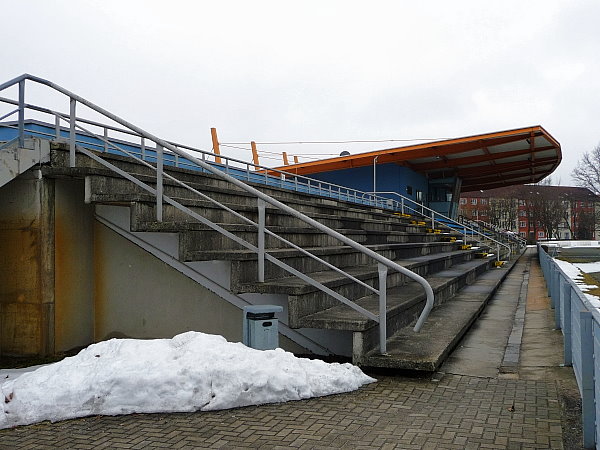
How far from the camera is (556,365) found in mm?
6031

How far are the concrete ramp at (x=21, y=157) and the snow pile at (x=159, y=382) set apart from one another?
268cm

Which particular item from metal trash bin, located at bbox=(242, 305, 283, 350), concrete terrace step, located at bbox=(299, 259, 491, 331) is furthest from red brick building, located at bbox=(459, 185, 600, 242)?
metal trash bin, located at bbox=(242, 305, 283, 350)

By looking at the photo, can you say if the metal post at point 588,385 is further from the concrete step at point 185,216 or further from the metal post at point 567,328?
the concrete step at point 185,216

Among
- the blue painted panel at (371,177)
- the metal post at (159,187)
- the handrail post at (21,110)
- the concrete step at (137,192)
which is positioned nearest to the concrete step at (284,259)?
the metal post at (159,187)

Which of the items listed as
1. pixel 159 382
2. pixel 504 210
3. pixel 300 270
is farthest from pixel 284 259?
pixel 504 210

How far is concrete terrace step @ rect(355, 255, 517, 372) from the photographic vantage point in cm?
541

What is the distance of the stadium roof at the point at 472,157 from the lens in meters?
30.1

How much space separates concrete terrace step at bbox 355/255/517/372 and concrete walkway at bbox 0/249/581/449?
0.17 m

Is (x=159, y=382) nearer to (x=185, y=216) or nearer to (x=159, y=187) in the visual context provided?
(x=159, y=187)

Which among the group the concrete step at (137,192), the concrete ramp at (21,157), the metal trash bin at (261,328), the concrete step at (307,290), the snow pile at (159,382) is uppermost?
the concrete ramp at (21,157)

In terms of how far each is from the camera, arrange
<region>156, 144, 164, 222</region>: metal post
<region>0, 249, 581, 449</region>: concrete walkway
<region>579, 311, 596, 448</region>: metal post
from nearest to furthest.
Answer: <region>579, 311, 596, 448</region>: metal post, <region>0, 249, 581, 449</region>: concrete walkway, <region>156, 144, 164, 222</region>: metal post

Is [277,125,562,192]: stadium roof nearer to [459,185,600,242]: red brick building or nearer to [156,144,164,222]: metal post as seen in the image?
[156,144,164,222]: metal post

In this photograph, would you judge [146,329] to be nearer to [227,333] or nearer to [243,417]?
[227,333]

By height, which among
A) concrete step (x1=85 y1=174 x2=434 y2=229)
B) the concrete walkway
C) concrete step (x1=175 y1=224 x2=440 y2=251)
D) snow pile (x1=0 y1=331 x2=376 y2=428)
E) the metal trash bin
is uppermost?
concrete step (x1=85 y1=174 x2=434 y2=229)
